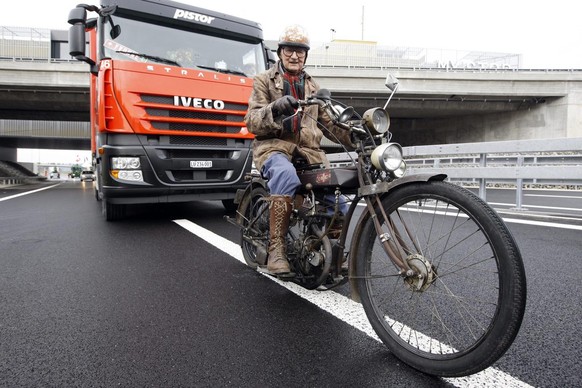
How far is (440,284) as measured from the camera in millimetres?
1968

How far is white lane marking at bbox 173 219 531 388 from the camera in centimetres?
159

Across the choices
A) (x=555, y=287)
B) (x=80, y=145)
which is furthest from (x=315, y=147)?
(x=80, y=145)

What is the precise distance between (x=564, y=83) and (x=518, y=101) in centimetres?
251

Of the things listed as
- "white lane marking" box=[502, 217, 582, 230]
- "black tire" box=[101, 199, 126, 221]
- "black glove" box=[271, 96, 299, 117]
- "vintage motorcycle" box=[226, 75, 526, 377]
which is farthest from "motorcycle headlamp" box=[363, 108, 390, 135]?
"black tire" box=[101, 199, 126, 221]

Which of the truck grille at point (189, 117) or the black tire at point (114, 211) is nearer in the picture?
the truck grille at point (189, 117)

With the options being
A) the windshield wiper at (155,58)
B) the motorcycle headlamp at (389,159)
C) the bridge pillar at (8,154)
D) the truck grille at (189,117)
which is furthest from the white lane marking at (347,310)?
the bridge pillar at (8,154)

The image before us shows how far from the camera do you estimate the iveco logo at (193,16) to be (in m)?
6.01

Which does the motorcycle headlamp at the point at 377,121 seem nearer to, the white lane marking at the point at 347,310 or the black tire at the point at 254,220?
the white lane marking at the point at 347,310

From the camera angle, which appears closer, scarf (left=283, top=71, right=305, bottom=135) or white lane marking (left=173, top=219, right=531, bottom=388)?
white lane marking (left=173, top=219, right=531, bottom=388)

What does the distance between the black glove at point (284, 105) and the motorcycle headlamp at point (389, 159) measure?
0.67 meters

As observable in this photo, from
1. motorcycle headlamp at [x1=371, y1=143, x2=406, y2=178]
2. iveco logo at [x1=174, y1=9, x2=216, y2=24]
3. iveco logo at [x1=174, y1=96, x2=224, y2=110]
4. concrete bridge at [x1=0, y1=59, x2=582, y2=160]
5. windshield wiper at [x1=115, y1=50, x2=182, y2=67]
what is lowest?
motorcycle headlamp at [x1=371, y1=143, x2=406, y2=178]

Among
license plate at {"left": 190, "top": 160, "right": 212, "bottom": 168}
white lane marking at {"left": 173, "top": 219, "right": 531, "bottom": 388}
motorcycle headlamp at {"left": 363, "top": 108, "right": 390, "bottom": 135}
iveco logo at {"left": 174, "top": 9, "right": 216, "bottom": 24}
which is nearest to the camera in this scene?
white lane marking at {"left": 173, "top": 219, "right": 531, "bottom": 388}

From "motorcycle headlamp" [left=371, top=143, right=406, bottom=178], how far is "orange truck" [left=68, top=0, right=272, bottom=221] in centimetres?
415

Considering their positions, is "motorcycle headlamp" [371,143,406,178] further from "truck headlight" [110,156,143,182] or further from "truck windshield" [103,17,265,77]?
"truck windshield" [103,17,265,77]
